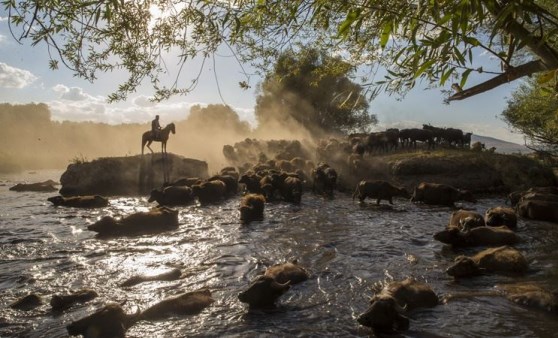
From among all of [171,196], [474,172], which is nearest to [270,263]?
[171,196]

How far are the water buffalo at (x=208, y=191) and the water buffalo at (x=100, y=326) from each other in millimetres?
15099

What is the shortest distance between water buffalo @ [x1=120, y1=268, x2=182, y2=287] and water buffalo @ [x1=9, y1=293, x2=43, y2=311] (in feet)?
5.37

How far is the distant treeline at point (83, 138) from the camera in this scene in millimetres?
60562

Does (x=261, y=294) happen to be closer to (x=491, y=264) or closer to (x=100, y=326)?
(x=100, y=326)

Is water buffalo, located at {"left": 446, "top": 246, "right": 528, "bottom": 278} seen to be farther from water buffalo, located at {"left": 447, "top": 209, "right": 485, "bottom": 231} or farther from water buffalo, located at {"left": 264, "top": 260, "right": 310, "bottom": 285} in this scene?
water buffalo, located at {"left": 264, "top": 260, "right": 310, "bottom": 285}

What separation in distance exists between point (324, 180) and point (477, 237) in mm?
12589

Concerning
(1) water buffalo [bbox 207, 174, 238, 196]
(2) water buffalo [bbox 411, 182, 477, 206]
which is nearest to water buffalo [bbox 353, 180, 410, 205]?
(2) water buffalo [bbox 411, 182, 477, 206]

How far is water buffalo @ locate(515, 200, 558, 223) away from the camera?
15.3m

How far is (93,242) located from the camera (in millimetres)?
13281

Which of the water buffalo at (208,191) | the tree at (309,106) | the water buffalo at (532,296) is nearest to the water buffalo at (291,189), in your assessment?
the water buffalo at (208,191)

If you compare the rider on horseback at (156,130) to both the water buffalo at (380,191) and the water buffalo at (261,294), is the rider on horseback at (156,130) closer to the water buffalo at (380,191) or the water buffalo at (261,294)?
the water buffalo at (380,191)

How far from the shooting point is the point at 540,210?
15516 mm

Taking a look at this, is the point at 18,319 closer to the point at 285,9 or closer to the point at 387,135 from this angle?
the point at 285,9

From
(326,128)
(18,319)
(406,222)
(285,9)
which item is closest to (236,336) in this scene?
(18,319)
